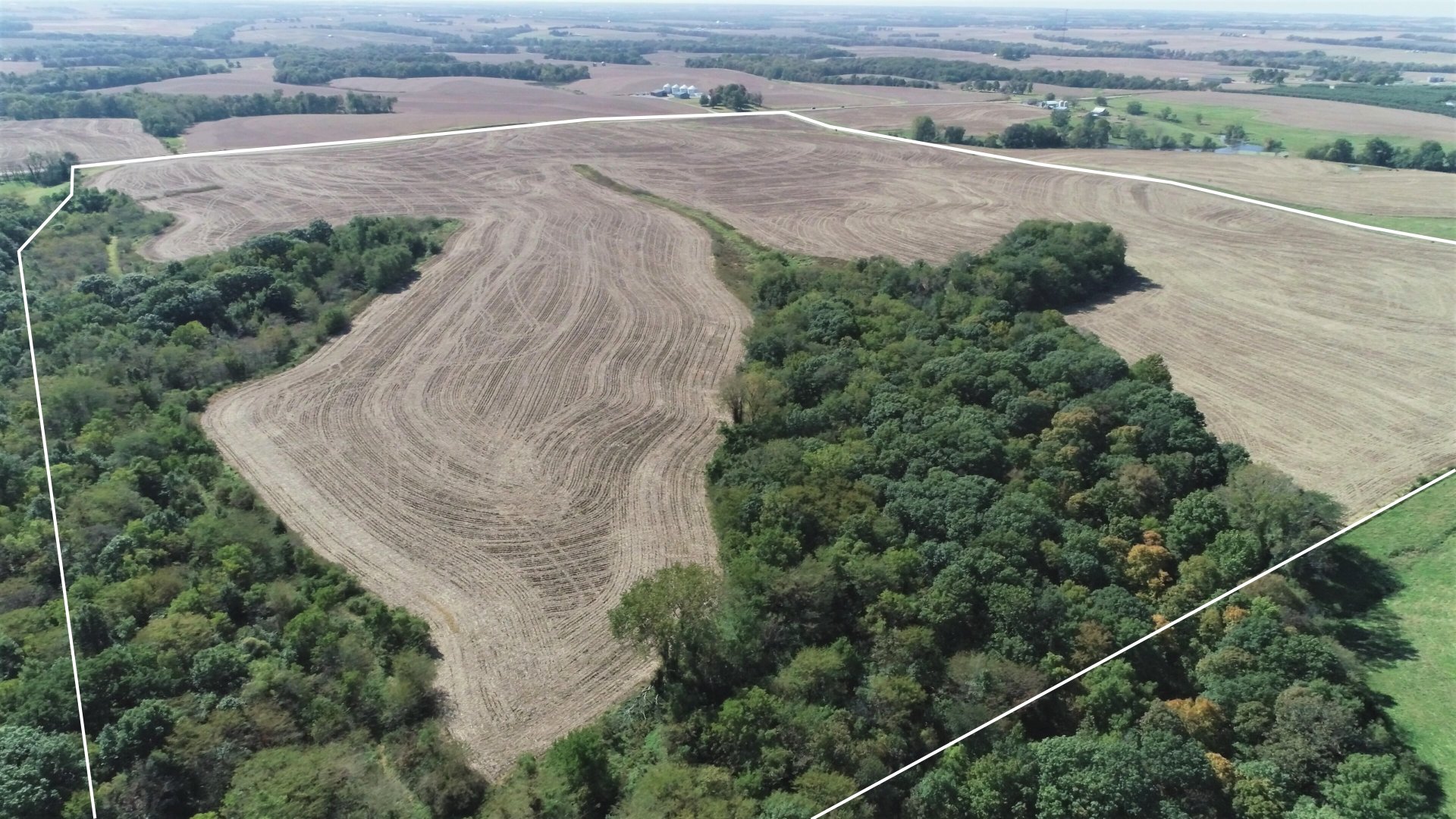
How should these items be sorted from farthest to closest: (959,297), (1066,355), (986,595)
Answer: (959,297) → (1066,355) → (986,595)

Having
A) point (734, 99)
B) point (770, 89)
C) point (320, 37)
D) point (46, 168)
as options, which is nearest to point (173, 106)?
point (46, 168)

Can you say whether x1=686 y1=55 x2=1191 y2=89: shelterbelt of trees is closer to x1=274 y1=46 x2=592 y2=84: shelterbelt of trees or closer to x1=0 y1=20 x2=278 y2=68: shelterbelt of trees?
x1=274 y1=46 x2=592 y2=84: shelterbelt of trees

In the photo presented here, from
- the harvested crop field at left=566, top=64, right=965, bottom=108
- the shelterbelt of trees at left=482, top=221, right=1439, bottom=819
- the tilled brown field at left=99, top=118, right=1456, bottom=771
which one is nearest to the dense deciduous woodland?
the shelterbelt of trees at left=482, top=221, right=1439, bottom=819

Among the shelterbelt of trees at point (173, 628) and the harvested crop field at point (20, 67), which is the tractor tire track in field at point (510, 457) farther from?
the harvested crop field at point (20, 67)

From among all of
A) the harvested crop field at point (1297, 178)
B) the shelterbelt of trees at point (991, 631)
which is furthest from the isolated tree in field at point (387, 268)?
the harvested crop field at point (1297, 178)

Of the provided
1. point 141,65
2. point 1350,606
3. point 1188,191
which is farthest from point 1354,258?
point 141,65

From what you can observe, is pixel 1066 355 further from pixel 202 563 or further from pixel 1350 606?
pixel 202 563
